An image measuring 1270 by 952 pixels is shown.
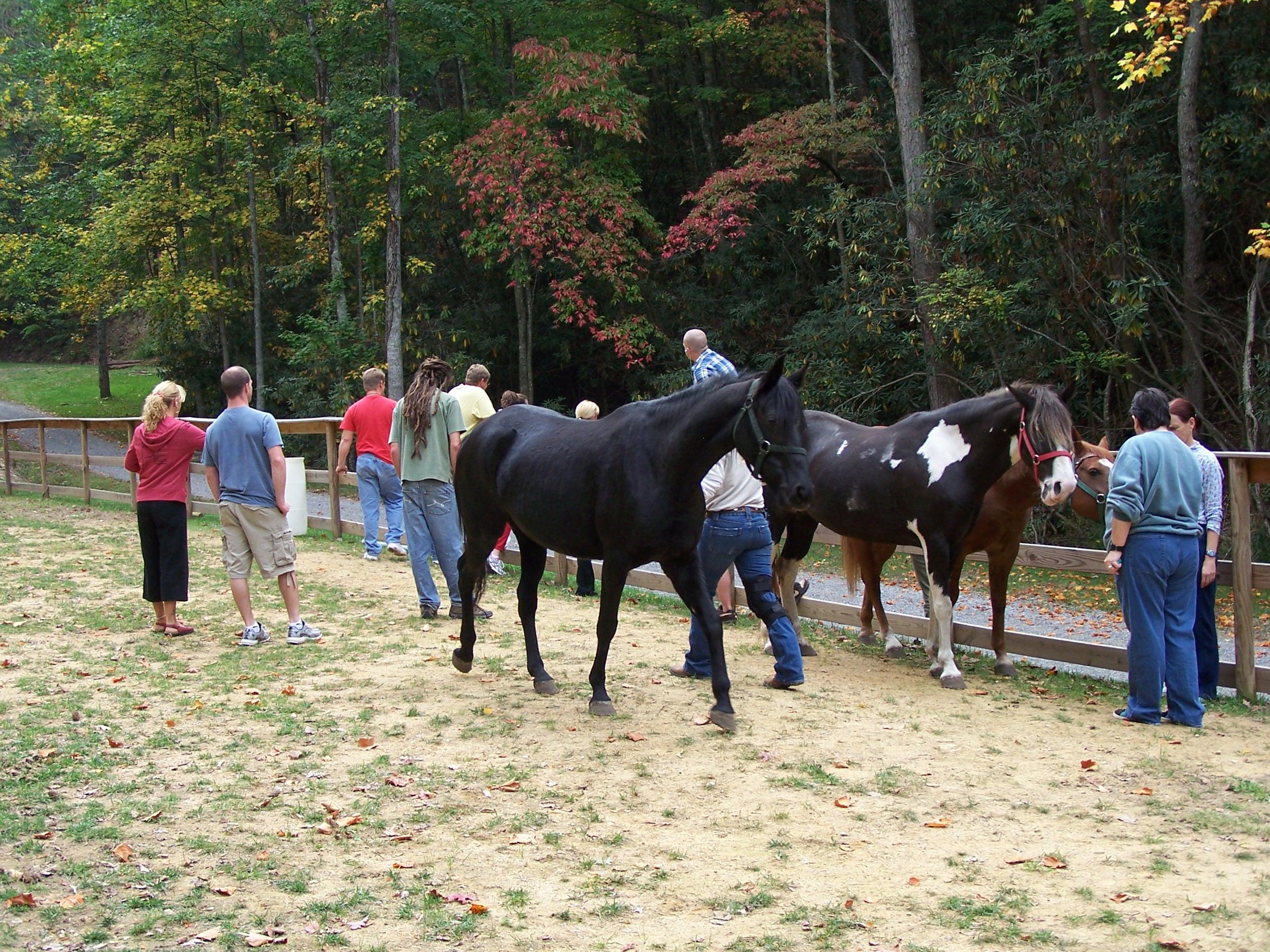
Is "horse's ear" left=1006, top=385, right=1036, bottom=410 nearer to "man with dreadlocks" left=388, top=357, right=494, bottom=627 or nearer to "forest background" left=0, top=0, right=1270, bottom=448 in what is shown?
"forest background" left=0, top=0, right=1270, bottom=448

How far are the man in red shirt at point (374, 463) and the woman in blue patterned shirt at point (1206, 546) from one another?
7.53 m

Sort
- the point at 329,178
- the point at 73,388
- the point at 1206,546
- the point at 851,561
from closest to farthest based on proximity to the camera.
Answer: the point at 1206,546, the point at 851,561, the point at 329,178, the point at 73,388

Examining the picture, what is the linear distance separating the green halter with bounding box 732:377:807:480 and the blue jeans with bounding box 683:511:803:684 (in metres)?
0.92

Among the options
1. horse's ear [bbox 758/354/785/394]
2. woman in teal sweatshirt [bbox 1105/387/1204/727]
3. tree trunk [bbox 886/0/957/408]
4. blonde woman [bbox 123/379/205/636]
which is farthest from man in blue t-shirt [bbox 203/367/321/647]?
tree trunk [bbox 886/0/957/408]

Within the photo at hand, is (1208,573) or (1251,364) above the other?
(1251,364)

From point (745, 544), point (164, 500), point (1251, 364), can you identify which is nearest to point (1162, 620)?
point (745, 544)

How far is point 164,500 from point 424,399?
6.91 ft

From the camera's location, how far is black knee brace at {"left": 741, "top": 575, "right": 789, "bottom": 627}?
6.46m

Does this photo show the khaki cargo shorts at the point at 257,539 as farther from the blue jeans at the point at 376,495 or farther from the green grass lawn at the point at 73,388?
the green grass lawn at the point at 73,388

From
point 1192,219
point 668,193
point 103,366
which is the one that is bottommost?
point 1192,219

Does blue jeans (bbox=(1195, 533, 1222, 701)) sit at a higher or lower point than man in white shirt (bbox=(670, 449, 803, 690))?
lower

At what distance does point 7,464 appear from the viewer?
18.8m

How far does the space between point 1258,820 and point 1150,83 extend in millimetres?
11437

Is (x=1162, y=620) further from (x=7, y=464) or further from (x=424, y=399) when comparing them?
(x=7, y=464)
